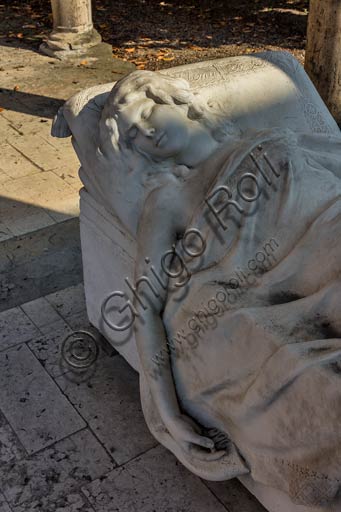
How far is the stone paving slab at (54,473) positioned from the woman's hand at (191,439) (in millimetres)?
521

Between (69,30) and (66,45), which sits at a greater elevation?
(69,30)

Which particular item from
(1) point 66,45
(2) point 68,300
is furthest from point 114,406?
(1) point 66,45

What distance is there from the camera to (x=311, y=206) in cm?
248

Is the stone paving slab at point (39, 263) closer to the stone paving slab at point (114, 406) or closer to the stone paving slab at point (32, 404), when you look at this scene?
the stone paving slab at point (32, 404)

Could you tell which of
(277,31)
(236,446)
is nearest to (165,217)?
(236,446)

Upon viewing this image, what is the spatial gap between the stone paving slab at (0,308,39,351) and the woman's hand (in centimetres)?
130

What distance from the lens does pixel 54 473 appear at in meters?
2.88

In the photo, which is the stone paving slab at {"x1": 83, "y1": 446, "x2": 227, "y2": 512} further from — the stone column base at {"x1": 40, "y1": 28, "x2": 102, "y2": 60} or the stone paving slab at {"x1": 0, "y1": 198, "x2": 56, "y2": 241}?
the stone column base at {"x1": 40, "y1": 28, "x2": 102, "y2": 60}

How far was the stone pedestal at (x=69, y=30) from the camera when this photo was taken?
7621 mm

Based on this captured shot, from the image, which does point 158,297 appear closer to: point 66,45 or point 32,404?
point 32,404

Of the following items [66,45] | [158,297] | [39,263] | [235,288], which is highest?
[235,288]

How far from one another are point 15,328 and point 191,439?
1510 millimetres

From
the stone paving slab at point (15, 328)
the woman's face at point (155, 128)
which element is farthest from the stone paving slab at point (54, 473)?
the woman's face at point (155, 128)

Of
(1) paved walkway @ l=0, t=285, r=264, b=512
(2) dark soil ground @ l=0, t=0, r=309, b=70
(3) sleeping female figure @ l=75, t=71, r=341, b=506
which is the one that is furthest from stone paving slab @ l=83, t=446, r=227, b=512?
(2) dark soil ground @ l=0, t=0, r=309, b=70
